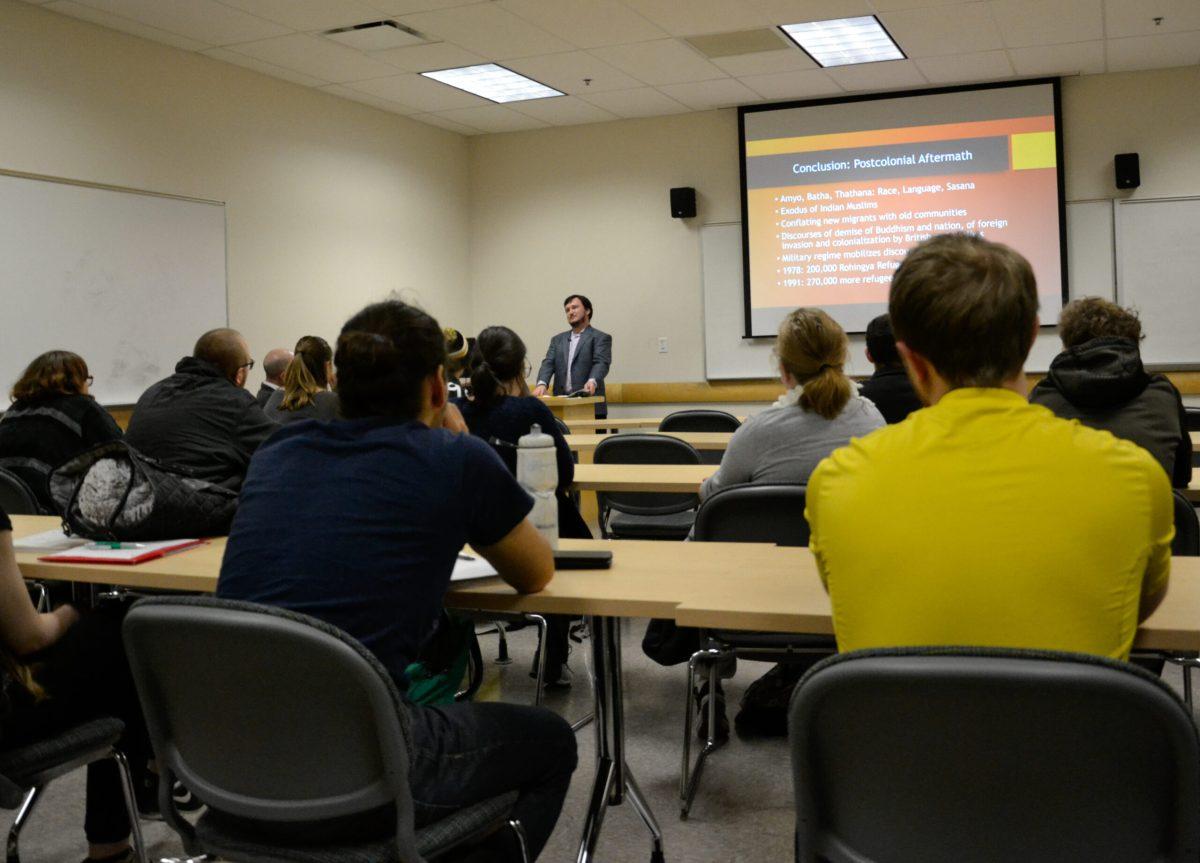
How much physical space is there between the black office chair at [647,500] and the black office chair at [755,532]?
1646 millimetres

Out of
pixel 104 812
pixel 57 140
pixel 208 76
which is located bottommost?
pixel 104 812

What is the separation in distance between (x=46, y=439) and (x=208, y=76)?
12.3 feet

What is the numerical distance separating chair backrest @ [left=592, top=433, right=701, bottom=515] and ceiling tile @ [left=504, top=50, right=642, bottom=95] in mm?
3286

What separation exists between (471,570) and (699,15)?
4928 millimetres

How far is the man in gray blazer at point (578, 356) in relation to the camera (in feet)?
27.6

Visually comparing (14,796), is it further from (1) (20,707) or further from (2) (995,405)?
(2) (995,405)

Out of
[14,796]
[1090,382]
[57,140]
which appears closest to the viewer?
[14,796]

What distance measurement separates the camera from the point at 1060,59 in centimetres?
726

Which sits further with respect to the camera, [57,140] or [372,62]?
[372,62]

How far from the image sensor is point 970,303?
1.35m

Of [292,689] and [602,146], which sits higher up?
[602,146]

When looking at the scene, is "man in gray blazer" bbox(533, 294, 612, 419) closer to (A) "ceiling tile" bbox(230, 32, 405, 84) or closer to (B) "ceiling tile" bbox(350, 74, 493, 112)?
(B) "ceiling tile" bbox(350, 74, 493, 112)

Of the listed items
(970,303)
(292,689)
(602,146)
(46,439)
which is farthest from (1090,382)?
(602,146)

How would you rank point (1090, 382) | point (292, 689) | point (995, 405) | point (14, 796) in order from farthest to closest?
1. point (1090, 382)
2. point (14, 796)
3. point (292, 689)
4. point (995, 405)
